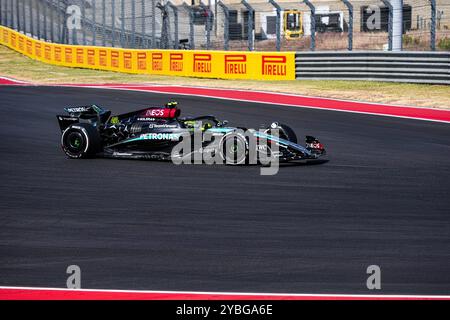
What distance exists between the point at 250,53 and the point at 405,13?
4440 millimetres

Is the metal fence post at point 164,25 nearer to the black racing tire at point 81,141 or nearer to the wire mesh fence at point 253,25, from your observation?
the wire mesh fence at point 253,25

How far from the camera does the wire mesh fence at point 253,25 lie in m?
23.9

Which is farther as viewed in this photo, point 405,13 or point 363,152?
point 405,13

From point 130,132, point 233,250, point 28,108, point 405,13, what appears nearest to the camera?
point 233,250

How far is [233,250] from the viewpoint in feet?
25.0

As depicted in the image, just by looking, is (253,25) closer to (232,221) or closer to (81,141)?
(81,141)

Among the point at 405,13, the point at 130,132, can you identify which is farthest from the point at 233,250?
the point at 405,13

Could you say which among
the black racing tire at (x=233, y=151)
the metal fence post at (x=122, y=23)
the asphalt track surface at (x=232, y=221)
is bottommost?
the asphalt track surface at (x=232, y=221)

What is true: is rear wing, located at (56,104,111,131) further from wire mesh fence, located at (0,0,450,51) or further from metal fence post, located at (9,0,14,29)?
metal fence post, located at (9,0,14,29)

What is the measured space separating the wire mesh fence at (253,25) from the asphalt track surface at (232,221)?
1002 cm

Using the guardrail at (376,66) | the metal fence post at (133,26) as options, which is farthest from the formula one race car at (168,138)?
the metal fence post at (133,26)

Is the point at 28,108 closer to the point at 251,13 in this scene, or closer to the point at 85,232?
the point at 251,13

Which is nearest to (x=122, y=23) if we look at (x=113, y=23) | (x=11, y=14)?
(x=113, y=23)

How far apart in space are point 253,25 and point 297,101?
608 cm
